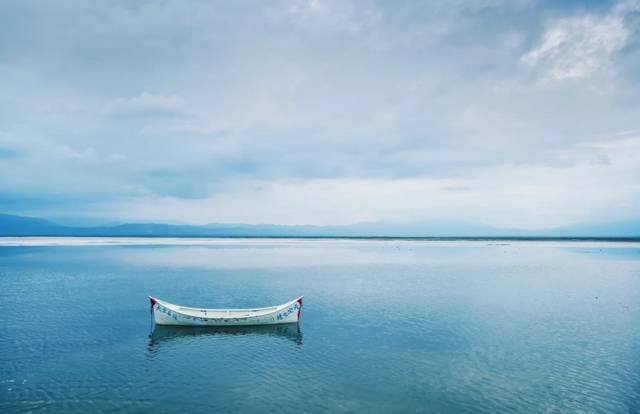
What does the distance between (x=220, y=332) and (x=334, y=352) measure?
830 cm

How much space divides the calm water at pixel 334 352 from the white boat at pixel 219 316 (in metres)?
0.75

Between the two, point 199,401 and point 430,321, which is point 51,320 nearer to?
point 199,401

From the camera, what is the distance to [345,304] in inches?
1302

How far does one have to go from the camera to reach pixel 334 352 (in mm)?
21281

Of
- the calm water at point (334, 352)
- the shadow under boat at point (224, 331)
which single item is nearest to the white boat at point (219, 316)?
the shadow under boat at point (224, 331)

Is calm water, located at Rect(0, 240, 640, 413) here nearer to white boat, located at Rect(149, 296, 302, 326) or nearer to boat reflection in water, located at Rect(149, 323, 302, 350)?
boat reflection in water, located at Rect(149, 323, 302, 350)

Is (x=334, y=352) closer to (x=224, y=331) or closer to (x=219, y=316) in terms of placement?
(x=224, y=331)

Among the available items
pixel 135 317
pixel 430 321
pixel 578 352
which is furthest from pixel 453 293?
pixel 135 317

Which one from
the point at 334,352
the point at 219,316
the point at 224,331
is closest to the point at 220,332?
the point at 224,331

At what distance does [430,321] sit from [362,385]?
12199 millimetres

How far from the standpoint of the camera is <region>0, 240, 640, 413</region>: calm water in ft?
51.1

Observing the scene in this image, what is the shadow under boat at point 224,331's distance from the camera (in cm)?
2433

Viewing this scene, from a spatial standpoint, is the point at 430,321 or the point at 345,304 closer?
the point at 430,321

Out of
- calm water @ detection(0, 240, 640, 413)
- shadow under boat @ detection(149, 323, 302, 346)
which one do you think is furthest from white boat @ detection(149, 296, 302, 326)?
calm water @ detection(0, 240, 640, 413)
